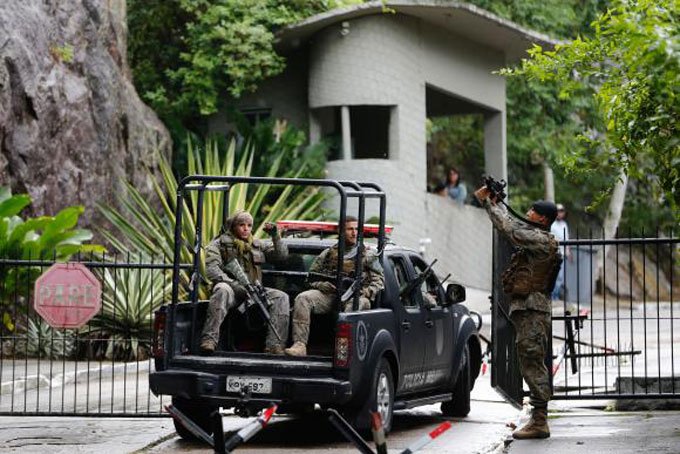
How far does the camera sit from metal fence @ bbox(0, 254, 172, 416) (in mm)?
16812

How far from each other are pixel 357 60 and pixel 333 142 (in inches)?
67.5

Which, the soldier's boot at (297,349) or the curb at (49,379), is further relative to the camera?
the curb at (49,379)

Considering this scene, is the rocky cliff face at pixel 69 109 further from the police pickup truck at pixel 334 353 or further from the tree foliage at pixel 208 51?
the police pickup truck at pixel 334 353

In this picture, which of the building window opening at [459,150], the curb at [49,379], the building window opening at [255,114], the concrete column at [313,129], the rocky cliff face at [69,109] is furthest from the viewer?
the building window opening at [459,150]

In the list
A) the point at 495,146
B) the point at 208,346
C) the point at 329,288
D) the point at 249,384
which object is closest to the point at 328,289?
the point at 329,288

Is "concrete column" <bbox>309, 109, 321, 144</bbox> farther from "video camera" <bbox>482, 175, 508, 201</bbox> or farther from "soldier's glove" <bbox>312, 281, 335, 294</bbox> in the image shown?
"video camera" <bbox>482, 175, 508, 201</bbox>

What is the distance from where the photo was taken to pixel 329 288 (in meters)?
13.3

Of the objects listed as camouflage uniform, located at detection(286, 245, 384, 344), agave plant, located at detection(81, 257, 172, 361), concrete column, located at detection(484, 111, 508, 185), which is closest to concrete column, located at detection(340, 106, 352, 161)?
concrete column, located at detection(484, 111, 508, 185)


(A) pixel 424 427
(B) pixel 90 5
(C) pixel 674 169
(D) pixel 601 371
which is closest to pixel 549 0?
(B) pixel 90 5

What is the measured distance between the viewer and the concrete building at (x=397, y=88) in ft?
100

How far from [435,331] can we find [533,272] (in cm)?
167

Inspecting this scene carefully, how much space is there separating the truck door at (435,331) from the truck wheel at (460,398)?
353 millimetres

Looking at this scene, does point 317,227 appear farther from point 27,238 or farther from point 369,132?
point 369,132

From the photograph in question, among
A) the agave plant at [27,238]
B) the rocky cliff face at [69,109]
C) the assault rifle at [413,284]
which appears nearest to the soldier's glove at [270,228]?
the assault rifle at [413,284]
